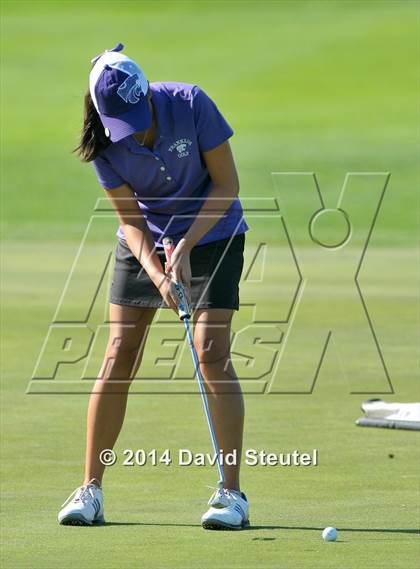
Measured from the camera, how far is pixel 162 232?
7.39m

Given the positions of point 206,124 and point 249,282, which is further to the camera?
point 249,282

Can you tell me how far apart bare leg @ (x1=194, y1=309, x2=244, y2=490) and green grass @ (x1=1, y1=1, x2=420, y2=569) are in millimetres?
341

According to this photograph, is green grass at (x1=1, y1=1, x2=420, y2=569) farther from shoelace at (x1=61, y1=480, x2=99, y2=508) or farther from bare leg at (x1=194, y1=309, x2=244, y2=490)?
bare leg at (x1=194, y1=309, x2=244, y2=490)

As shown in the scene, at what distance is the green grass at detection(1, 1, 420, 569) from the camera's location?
6.93 meters

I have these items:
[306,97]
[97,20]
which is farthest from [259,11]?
[306,97]

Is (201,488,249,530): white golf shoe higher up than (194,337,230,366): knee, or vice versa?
(194,337,230,366): knee

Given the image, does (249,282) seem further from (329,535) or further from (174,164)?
(329,535)

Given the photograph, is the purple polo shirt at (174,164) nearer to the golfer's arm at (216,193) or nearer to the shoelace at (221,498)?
the golfer's arm at (216,193)

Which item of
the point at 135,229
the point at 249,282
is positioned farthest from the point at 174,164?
the point at 249,282

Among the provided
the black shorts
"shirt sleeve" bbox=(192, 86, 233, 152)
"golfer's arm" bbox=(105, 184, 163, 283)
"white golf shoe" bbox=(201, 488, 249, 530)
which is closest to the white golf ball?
"white golf shoe" bbox=(201, 488, 249, 530)

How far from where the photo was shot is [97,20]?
170 feet

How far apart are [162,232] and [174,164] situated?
0.36 m

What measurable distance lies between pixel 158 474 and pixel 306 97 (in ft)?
118

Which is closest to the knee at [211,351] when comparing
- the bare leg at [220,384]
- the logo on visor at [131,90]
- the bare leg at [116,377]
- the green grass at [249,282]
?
the bare leg at [220,384]
